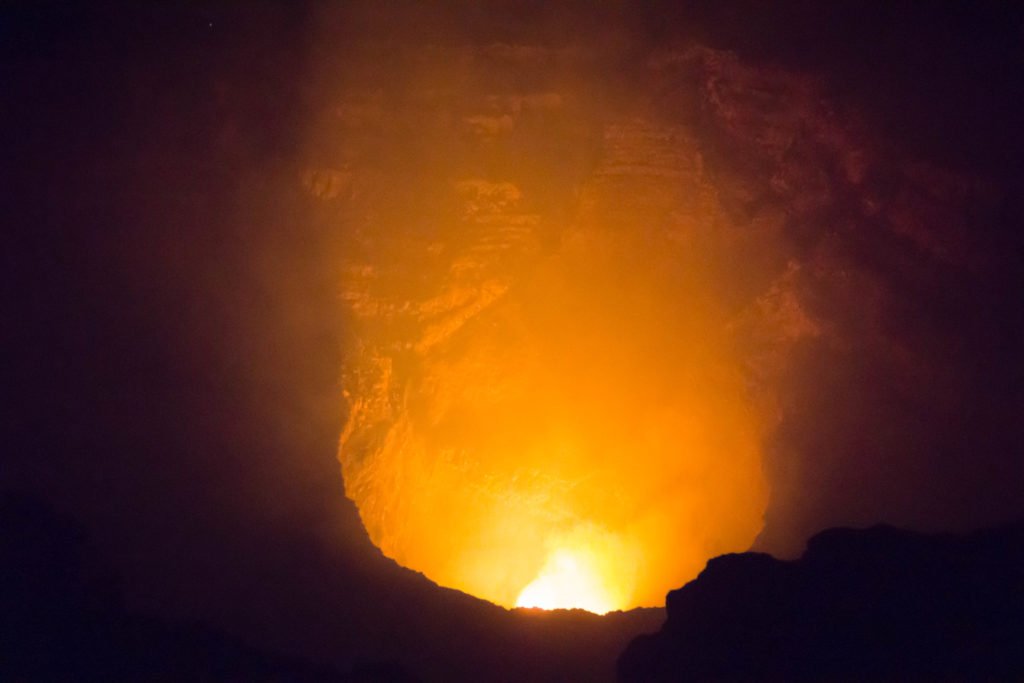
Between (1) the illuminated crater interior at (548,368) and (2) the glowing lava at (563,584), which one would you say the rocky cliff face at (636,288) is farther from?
(2) the glowing lava at (563,584)

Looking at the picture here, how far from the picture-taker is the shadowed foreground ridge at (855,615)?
3650mm

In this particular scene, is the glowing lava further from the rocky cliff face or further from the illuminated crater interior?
the rocky cliff face

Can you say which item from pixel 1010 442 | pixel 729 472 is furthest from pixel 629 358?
pixel 1010 442

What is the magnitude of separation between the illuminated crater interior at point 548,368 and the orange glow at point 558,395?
0.11ft

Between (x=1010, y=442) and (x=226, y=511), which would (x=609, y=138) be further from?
(x=226, y=511)

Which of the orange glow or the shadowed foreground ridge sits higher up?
the orange glow

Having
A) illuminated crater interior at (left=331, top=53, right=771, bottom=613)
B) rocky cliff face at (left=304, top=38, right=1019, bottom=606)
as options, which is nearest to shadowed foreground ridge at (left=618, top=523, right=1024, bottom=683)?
rocky cliff face at (left=304, top=38, right=1019, bottom=606)

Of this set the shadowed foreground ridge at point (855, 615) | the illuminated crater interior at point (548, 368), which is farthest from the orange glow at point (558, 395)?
the shadowed foreground ridge at point (855, 615)

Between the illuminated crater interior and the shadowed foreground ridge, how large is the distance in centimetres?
457

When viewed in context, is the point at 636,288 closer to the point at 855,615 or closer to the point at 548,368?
the point at 548,368

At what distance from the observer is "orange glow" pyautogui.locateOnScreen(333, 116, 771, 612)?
9203 millimetres

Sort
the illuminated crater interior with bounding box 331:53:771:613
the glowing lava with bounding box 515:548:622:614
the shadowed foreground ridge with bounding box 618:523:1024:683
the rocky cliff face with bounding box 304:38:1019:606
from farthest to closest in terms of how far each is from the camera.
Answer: the glowing lava with bounding box 515:548:622:614
the illuminated crater interior with bounding box 331:53:771:613
the rocky cliff face with bounding box 304:38:1019:606
the shadowed foreground ridge with bounding box 618:523:1024:683

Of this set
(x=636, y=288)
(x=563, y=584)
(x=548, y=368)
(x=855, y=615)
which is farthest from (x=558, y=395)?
(x=855, y=615)

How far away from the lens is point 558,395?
12039 millimetres
